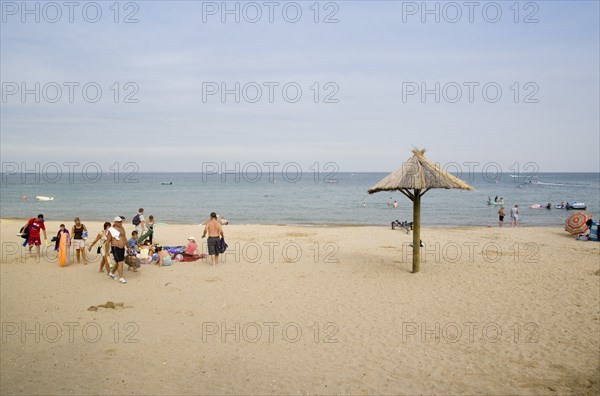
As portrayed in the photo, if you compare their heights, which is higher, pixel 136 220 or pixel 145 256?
pixel 136 220

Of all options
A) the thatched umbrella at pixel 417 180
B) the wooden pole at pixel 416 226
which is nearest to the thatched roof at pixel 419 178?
the thatched umbrella at pixel 417 180

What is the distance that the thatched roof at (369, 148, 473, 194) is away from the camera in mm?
10633

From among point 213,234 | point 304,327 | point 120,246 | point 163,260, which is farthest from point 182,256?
point 304,327

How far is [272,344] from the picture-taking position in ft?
23.6

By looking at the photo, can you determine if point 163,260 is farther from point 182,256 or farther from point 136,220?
point 136,220

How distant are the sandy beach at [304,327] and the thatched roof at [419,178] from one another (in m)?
2.47

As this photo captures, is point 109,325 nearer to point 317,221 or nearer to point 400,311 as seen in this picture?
point 400,311

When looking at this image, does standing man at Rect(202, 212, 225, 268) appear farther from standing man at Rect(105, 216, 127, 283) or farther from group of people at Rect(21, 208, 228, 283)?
standing man at Rect(105, 216, 127, 283)

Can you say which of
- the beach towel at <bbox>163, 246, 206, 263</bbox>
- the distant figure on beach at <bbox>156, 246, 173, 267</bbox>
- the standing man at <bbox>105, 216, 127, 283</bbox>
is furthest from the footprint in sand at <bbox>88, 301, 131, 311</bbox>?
the beach towel at <bbox>163, 246, 206, 263</bbox>

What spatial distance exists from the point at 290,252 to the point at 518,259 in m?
7.62

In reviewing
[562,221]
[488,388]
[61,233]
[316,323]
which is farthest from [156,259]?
[562,221]

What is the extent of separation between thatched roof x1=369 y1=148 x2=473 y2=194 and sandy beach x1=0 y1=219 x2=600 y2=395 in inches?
97.4

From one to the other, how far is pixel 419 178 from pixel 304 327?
5.04 metres

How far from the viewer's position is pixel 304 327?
313 inches
